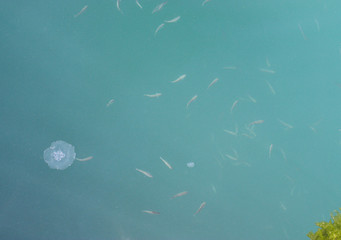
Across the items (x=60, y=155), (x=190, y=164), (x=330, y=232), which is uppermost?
(x=190, y=164)

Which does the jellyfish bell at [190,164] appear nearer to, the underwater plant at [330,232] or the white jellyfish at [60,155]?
the white jellyfish at [60,155]

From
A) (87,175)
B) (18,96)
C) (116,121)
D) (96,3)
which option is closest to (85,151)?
(87,175)

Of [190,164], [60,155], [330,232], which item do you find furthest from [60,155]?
[330,232]

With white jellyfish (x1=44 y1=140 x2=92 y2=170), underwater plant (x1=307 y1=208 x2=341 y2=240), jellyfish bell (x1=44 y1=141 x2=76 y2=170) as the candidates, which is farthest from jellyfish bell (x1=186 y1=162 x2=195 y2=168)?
underwater plant (x1=307 y1=208 x2=341 y2=240)

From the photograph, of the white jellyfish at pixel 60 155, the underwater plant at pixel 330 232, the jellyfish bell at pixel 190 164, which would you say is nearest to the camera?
the underwater plant at pixel 330 232

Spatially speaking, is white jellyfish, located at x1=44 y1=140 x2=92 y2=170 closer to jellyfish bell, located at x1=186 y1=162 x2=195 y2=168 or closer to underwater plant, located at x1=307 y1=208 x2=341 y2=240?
jellyfish bell, located at x1=186 y1=162 x2=195 y2=168

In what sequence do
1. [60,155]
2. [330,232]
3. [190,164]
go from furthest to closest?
1. [190,164]
2. [60,155]
3. [330,232]

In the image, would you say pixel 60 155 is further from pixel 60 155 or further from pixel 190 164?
pixel 190 164

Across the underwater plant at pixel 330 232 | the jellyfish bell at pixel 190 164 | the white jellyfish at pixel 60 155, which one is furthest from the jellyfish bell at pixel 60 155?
the underwater plant at pixel 330 232
